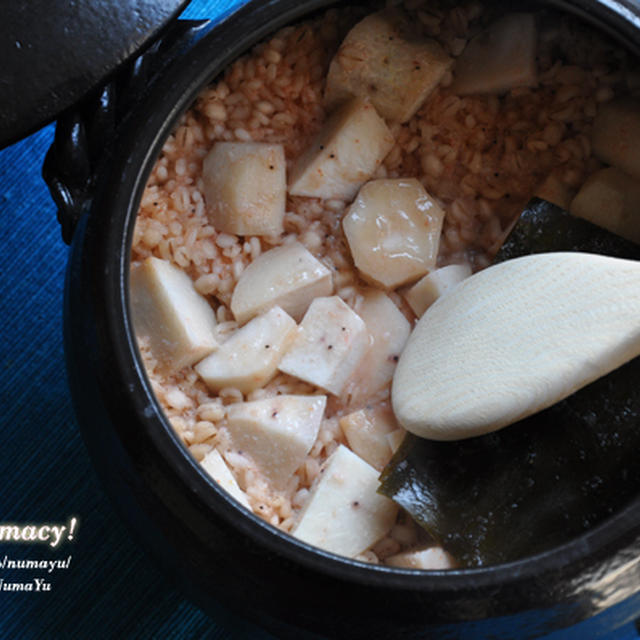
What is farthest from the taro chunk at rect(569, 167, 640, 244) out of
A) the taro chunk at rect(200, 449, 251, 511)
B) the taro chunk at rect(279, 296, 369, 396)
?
the taro chunk at rect(200, 449, 251, 511)

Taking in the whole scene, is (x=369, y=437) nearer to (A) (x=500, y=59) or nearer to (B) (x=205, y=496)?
(B) (x=205, y=496)

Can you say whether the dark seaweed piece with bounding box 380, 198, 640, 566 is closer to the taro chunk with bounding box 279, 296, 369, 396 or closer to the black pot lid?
the taro chunk with bounding box 279, 296, 369, 396

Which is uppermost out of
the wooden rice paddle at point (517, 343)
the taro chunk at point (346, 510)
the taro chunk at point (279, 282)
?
the taro chunk at point (279, 282)

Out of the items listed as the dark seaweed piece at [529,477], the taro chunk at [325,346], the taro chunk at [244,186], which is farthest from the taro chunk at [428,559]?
the taro chunk at [244,186]

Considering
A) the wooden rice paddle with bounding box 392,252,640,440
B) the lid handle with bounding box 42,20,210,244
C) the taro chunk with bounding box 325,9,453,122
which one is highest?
the lid handle with bounding box 42,20,210,244

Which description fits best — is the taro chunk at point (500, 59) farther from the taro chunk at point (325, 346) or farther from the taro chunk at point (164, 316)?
the taro chunk at point (164, 316)

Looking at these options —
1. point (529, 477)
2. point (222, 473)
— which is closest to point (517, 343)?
point (529, 477)

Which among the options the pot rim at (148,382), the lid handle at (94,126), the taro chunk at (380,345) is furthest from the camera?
the taro chunk at (380,345)
